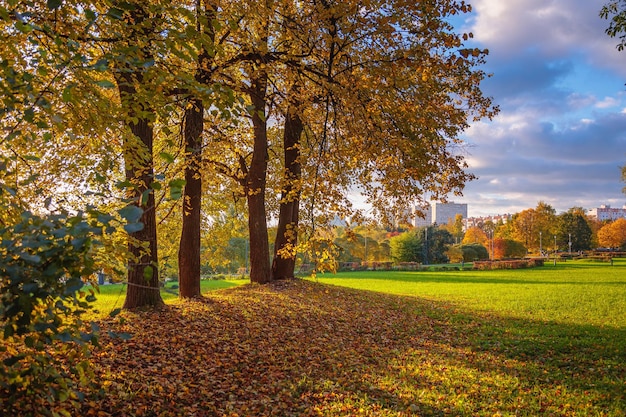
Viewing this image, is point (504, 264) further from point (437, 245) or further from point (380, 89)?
point (380, 89)

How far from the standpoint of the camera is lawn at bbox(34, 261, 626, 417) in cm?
568

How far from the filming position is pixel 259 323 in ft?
30.9

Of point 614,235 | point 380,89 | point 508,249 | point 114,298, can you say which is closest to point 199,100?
point 380,89

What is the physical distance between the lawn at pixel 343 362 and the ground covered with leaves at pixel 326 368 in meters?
0.02

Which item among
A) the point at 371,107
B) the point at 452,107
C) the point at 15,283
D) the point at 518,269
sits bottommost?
the point at 518,269

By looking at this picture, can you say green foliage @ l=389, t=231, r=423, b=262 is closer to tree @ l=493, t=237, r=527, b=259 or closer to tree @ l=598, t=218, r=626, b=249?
tree @ l=493, t=237, r=527, b=259

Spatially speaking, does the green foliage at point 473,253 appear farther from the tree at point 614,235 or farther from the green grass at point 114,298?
the green grass at point 114,298

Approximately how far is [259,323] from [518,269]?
1381 inches

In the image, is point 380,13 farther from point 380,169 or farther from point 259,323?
point 259,323

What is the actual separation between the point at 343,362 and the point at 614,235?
82845mm

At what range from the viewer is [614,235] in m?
75.4

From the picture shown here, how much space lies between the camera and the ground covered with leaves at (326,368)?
563 centimetres

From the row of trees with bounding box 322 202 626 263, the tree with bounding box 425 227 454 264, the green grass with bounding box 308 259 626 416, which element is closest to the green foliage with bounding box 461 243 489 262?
the row of trees with bounding box 322 202 626 263

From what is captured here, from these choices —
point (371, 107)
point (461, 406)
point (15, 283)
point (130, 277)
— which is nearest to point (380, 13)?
point (371, 107)
